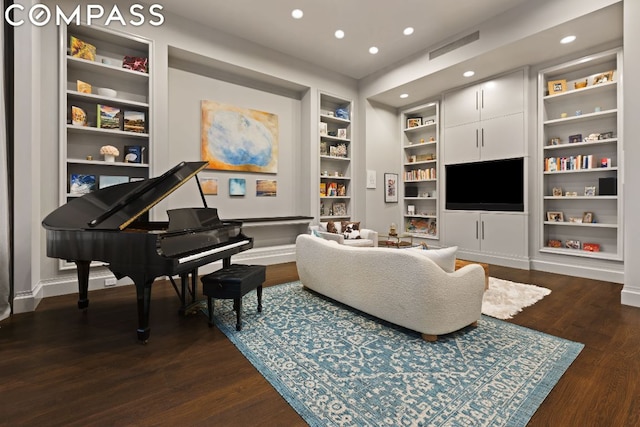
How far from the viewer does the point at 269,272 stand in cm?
457

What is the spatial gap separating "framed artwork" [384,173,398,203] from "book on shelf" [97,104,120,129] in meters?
4.82

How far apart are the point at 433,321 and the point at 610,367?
42.6 inches

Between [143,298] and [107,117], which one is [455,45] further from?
[143,298]

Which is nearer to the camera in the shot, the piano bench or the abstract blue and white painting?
the piano bench

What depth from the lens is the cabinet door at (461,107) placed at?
209 inches

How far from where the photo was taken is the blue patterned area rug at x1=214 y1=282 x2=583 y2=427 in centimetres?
152

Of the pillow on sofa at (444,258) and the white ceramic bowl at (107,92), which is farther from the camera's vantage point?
the white ceramic bowl at (107,92)

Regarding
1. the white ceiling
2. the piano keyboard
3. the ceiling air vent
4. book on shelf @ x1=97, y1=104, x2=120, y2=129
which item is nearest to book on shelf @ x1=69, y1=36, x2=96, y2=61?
book on shelf @ x1=97, y1=104, x2=120, y2=129

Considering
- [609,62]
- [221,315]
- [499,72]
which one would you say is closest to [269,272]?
[221,315]

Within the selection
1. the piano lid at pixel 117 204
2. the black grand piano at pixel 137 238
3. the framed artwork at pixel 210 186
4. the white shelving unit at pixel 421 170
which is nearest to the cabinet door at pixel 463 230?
the white shelving unit at pixel 421 170

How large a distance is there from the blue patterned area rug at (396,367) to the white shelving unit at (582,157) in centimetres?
288

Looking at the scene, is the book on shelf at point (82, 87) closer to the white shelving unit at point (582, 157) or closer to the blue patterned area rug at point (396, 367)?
the blue patterned area rug at point (396, 367)

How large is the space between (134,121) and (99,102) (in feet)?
1.41

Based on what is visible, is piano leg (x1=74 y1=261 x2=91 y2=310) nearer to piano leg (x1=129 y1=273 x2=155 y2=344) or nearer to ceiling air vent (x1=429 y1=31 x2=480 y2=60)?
piano leg (x1=129 y1=273 x2=155 y2=344)
